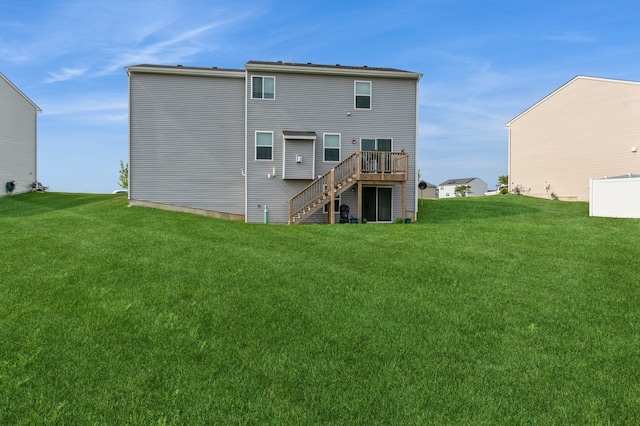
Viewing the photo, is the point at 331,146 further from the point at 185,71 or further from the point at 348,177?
the point at 185,71

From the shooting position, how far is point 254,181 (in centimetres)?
1855

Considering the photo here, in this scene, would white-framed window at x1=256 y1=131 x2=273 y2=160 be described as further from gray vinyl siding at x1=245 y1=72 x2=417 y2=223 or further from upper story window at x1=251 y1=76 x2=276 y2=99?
upper story window at x1=251 y1=76 x2=276 y2=99

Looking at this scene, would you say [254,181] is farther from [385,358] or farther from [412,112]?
[385,358]

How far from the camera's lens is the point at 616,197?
58.3 feet

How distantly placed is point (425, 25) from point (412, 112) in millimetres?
5178

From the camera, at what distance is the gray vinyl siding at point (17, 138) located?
23938mm

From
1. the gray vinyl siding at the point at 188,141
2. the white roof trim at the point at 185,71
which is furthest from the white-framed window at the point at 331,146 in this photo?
the white roof trim at the point at 185,71

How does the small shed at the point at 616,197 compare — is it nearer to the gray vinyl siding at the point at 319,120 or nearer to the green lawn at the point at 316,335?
the gray vinyl siding at the point at 319,120

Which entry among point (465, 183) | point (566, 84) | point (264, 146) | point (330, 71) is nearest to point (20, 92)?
point (264, 146)

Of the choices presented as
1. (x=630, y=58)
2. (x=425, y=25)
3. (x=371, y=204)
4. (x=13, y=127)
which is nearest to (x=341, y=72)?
(x=425, y=25)

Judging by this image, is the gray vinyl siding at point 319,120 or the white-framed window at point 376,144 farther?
the white-framed window at point 376,144

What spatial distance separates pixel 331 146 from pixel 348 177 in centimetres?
200

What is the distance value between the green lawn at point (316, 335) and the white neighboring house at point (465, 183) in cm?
5089

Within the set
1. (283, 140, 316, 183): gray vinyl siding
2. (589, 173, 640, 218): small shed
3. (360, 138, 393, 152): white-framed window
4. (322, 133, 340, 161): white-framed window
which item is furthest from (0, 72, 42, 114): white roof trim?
(589, 173, 640, 218): small shed
